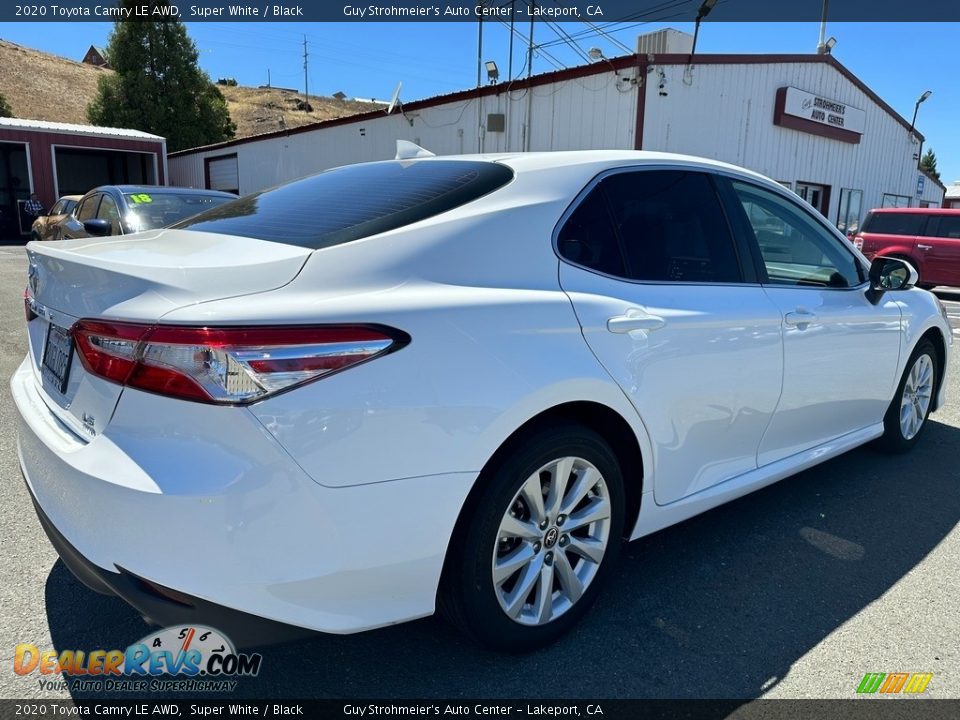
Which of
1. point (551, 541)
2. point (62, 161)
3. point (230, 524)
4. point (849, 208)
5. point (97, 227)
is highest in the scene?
point (62, 161)

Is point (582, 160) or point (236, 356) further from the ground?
point (582, 160)

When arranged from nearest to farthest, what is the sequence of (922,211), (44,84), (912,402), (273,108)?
(912,402) < (922,211) < (44,84) < (273,108)

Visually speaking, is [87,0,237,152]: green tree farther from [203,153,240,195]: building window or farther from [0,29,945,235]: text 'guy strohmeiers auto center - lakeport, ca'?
[0,29,945,235]: text 'guy strohmeiers auto center - lakeport, ca'

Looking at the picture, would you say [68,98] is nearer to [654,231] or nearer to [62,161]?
[62,161]

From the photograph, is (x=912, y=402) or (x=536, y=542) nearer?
(x=536, y=542)

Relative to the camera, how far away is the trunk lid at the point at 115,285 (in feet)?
5.88

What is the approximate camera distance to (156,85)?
135 feet

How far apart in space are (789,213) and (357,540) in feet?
8.87

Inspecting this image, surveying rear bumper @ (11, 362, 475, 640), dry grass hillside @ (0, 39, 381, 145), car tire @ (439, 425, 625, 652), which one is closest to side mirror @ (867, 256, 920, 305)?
car tire @ (439, 425, 625, 652)

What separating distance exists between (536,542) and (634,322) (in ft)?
Answer: 2.62

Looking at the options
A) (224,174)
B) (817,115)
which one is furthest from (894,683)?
(224,174)

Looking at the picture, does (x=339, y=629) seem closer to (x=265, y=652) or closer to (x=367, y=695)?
(x=367, y=695)

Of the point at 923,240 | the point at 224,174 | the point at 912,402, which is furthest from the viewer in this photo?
the point at 224,174

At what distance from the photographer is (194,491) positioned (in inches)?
64.6
